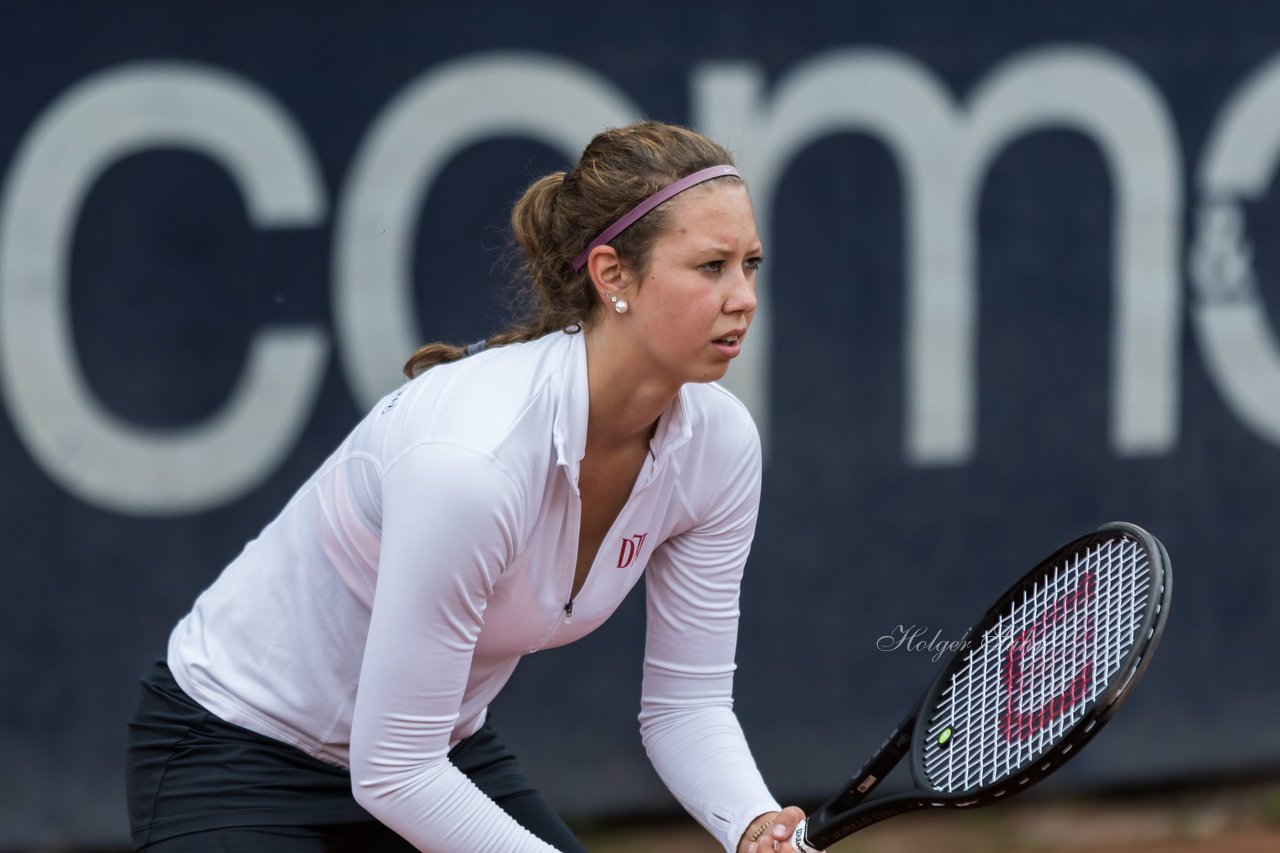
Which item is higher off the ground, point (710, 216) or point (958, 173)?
point (958, 173)

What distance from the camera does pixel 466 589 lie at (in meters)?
1.61

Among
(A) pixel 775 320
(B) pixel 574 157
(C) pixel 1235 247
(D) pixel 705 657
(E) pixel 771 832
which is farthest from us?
(C) pixel 1235 247

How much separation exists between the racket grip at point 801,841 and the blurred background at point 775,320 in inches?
63.4

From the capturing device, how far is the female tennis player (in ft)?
5.32

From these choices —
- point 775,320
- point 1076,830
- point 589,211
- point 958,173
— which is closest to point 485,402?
point 589,211

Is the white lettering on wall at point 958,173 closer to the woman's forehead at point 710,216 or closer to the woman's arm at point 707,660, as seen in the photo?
the woman's arm at point 707,660

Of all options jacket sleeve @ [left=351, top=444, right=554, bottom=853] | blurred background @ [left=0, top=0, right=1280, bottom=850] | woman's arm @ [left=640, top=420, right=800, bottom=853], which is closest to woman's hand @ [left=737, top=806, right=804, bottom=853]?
woman's arm @ [left=640, top=420, right=800, bottom=853]

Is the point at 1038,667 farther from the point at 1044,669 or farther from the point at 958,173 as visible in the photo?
the point at 958,173

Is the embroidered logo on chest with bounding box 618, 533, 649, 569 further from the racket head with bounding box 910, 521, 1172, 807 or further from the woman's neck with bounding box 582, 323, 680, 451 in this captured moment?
the racket head with bounding box 910, 521, 1172, 807

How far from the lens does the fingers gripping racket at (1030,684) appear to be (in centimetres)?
162

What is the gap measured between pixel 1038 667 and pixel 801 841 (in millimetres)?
329

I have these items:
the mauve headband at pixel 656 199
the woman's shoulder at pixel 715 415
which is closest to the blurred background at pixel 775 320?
the woman's shoulder at pixel 715 415

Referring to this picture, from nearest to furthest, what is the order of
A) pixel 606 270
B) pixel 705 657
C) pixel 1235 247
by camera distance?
pixel 606 270, pixel 705 657, pixel 1235 247

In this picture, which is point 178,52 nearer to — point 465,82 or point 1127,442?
point 465,82
